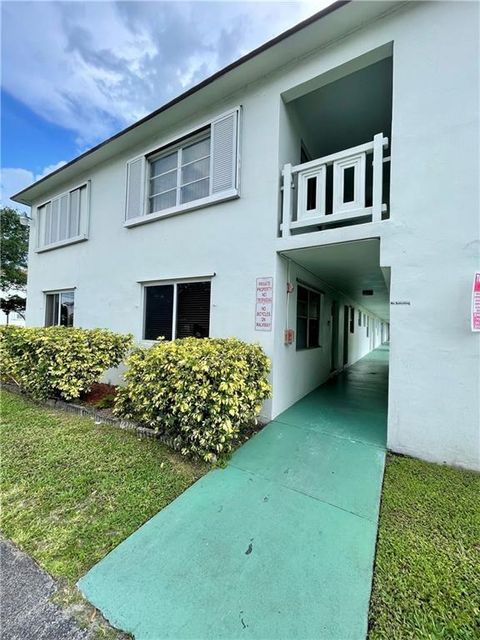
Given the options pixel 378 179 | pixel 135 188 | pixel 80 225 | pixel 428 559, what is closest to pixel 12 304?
pixel 80 225

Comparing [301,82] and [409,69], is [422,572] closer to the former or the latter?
[409,69]

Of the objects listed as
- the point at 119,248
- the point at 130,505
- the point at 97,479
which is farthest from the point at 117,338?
the point at 130,505

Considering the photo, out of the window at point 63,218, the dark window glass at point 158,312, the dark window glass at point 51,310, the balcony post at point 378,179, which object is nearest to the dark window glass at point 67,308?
the dark window glass at point 51,310

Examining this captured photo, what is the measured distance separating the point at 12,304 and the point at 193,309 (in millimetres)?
24066

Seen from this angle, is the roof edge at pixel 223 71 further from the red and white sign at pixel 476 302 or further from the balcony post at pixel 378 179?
the red and white sign at pixel 476 302

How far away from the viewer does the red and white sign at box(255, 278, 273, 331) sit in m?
4.85

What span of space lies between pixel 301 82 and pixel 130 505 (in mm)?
6683

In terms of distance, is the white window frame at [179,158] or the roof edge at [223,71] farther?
the white window frame at [179,158]

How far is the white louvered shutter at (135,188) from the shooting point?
22.3 feet

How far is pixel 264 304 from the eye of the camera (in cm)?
490

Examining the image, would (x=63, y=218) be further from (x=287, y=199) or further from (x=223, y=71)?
(x=287, y=199)

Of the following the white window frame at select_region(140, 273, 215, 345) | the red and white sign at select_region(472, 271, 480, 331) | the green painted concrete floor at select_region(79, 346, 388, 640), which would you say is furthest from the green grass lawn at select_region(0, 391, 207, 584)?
the red and white sign at select_region(472, 271, 480, 331)

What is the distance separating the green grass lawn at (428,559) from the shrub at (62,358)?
5425 mm

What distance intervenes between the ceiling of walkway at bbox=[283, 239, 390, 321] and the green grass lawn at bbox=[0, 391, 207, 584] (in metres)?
3.92
